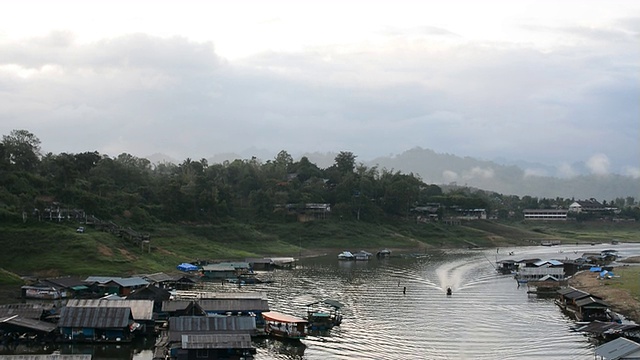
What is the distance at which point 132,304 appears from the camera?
54500 mm

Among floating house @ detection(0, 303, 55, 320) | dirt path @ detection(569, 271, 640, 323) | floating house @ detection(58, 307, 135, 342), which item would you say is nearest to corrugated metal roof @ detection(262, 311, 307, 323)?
floating house @ detection(58, 307, 135, 342)

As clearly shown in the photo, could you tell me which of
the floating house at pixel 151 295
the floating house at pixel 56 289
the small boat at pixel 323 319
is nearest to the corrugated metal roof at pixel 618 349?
the small boat at pixel 323 319

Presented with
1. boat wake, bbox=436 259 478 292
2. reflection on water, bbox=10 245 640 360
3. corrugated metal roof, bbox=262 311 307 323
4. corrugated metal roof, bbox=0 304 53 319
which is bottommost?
reflection on water, bbox=10 245 640 360

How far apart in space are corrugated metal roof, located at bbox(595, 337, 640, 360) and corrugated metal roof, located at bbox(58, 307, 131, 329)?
33832 millimetres

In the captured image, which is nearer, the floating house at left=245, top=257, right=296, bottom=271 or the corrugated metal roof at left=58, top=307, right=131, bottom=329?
the corrugated metal roof at left=58, top=307, right=131, bottom=329

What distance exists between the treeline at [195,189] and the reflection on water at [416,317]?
35.2 m

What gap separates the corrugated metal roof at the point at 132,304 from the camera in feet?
174

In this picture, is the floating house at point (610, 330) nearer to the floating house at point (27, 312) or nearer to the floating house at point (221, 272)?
the floating house at point (27, 312)

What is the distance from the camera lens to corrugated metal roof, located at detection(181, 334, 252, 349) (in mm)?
44031

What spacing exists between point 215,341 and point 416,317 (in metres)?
24.5

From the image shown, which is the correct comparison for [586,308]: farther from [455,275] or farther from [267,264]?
[267,264]

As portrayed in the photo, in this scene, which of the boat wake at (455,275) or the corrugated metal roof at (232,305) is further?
the boat wake at (455,275)

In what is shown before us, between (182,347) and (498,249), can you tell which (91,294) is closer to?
(182,347)

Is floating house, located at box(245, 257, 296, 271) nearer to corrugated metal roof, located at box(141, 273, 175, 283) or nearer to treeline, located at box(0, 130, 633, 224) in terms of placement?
corrugated metal roof, located at box(141, 273, 175, 283)
